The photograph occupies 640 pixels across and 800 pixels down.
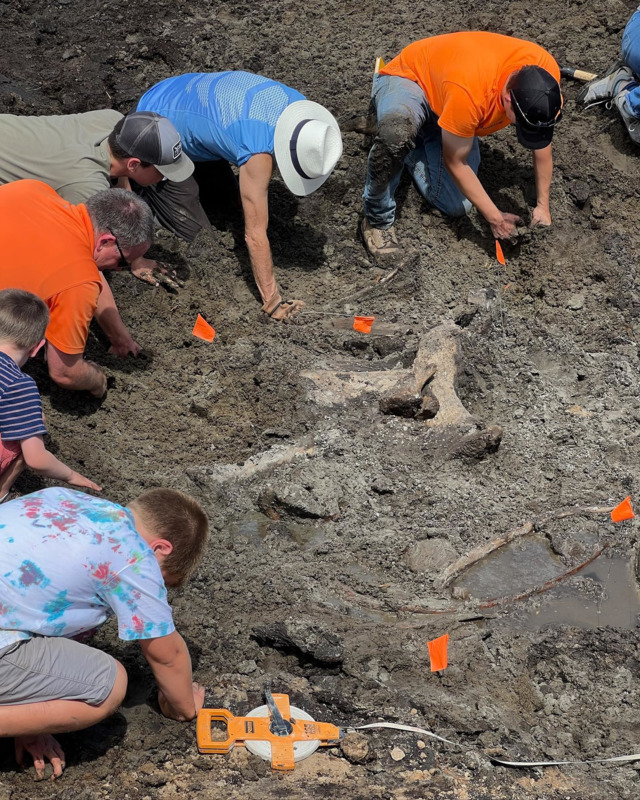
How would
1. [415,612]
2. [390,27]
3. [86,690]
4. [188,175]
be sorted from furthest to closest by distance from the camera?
[390,27] → [188,175] → [415,612] → [86,690]

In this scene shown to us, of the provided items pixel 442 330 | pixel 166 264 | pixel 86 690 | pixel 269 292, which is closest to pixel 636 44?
pixel 442 330

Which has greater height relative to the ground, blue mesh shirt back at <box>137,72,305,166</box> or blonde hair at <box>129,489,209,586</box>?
blue mesh shirt back at <box>137,72,305,166</box>

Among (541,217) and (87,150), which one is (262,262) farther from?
(541,217)

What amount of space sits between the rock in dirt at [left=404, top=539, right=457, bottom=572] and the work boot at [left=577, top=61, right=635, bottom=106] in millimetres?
3692

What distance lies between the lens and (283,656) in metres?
2.94

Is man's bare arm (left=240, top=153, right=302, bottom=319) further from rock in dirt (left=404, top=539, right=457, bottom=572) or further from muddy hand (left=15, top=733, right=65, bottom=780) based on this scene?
muddy hand (left=15, top=733, right=65, bottom=780)

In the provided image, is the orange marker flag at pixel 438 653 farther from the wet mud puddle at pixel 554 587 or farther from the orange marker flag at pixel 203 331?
the orange marker flag at pixel 203 331

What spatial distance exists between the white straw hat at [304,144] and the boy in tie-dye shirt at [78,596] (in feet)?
8.26

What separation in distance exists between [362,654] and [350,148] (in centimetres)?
366

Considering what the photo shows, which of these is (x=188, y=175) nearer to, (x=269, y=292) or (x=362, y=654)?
(x=269, y=292)

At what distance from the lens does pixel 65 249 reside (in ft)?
11.2

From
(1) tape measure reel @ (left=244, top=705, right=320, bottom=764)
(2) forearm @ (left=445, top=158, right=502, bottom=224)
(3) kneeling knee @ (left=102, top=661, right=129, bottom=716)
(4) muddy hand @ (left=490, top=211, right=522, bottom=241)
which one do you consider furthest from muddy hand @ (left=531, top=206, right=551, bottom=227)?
(3) kneeling knee @ (left=102, top=661, right=129, bottom=716)

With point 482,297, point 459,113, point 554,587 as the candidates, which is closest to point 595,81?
point 459,113

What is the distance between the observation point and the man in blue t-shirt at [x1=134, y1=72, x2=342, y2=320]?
170 inches
